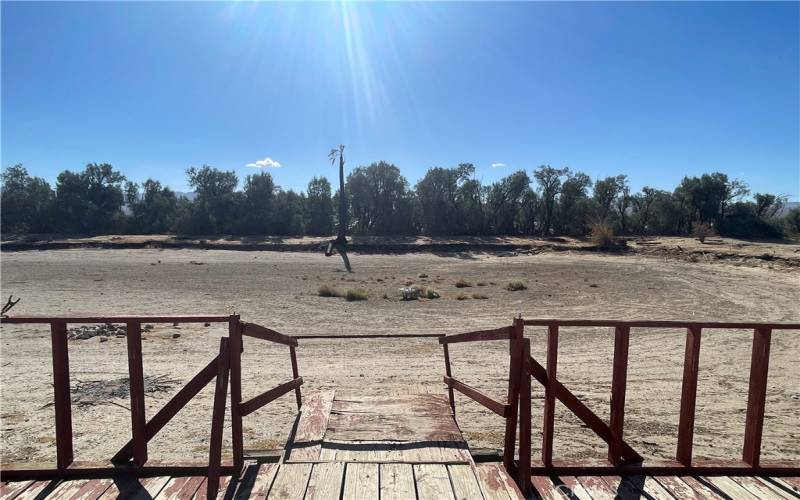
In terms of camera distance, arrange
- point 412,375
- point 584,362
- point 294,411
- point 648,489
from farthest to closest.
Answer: point 584,362
point 412,375
point 294,411
point 648,489

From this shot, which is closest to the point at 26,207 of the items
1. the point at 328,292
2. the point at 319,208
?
the point at 319,208

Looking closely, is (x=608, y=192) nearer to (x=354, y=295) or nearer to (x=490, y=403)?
(x=354, y=295)

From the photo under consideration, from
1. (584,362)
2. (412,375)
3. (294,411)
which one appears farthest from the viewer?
(584,362)

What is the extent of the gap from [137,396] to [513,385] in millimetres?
2893

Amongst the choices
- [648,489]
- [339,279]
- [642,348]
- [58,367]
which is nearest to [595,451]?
[648,489]

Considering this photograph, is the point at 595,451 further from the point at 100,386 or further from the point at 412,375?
the point at 100,386

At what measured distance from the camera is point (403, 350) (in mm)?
10992

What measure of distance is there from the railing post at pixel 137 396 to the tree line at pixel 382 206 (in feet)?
171

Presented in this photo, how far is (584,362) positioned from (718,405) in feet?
9.11

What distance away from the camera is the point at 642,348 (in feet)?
36.0

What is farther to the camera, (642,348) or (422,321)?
(422,321)

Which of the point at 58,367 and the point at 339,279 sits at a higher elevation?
the point at 58,367

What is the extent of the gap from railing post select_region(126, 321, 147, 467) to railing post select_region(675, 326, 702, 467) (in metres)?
4.20

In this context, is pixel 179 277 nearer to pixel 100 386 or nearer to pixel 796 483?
pixel 100 386
